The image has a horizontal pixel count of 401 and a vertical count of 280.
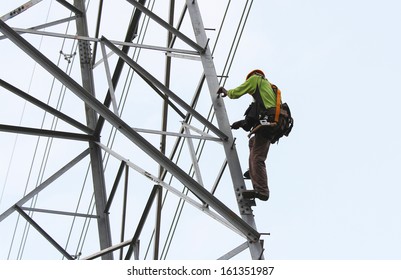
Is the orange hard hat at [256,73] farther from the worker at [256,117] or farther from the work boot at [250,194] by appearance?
the work boot at [250,194]

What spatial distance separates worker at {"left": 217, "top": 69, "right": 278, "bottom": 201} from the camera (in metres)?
10.9

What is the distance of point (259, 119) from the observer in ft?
36.7

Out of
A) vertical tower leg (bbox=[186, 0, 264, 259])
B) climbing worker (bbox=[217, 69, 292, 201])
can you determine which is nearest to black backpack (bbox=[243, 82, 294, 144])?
climbing worker (bbox=[217, 69, 292, 201])

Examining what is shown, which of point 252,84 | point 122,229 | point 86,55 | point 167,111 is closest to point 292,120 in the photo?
point 252,84

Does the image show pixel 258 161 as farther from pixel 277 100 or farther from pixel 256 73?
pixel 256 73

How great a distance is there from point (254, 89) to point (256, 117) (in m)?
0.36

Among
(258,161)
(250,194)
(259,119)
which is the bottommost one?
(250,194)

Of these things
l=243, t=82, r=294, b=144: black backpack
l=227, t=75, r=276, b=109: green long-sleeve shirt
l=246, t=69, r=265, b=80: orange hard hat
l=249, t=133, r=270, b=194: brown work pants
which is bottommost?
l=249, t=133, r=270, b=194: brown work pants

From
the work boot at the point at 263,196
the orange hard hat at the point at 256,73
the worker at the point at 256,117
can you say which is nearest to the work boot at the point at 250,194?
the work boot at the point at 263,196

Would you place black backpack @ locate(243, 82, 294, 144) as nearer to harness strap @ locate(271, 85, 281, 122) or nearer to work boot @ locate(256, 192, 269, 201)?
harness strap @ locate(271, 85, 281, 122)

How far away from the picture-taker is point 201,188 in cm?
1009

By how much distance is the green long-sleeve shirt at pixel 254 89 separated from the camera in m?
11.3

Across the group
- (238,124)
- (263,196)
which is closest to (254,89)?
(238,124)

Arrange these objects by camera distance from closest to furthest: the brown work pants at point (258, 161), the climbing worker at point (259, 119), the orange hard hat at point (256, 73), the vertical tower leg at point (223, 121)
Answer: the vertical tower leg at point (223, 121) < the brown work pants at point (258, 161) < the climbing worker at point (259, 119) < the orange hard hat at point (256, 73)
